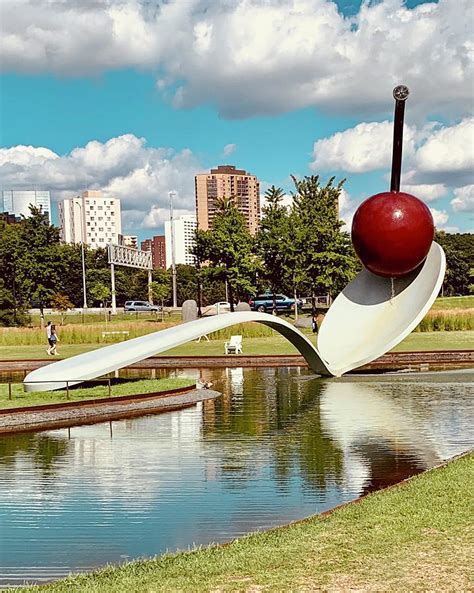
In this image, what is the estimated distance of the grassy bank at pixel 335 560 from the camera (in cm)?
490

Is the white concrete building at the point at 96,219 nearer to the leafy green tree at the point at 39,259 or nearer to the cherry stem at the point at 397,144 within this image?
the leafy green tree at the point at 39,259

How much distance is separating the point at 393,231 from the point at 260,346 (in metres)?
9.97

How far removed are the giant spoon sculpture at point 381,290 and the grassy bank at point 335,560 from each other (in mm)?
10241

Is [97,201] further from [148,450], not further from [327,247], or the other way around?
[148,450]

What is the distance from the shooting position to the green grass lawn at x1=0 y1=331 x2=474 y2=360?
82.9 feet

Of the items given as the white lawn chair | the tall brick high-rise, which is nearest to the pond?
the white lawn chair

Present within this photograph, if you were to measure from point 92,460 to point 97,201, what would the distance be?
6085 inches

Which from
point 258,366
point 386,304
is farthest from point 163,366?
point 386,304

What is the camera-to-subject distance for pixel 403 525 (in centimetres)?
604

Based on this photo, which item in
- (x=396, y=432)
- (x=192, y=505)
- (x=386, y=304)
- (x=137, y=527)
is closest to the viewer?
(x=137, y=527)

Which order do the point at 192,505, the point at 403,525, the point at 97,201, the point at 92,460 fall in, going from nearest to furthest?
the point at 403,525 → the point at 192,505 → the point at 92,460 → the point at 97,201

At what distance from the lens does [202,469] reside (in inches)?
373

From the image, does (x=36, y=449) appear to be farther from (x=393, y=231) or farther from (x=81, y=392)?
(x=393, y=231)

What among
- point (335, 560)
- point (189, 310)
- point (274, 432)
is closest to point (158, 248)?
point (189, 310)
